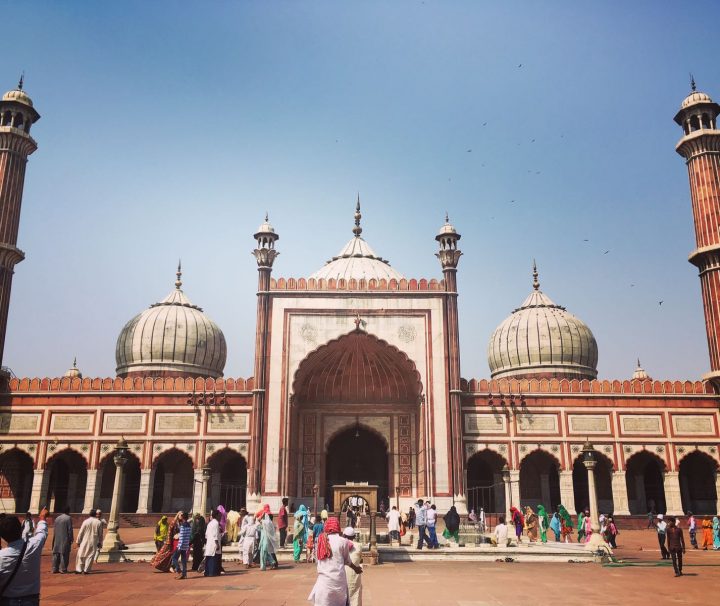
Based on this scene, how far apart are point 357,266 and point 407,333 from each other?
5344 millimetres

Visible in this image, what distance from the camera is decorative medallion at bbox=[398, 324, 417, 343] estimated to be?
78.4 ft

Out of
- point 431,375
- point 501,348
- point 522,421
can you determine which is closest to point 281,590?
point 431,375

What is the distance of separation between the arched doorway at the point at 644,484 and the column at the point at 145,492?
17686mm

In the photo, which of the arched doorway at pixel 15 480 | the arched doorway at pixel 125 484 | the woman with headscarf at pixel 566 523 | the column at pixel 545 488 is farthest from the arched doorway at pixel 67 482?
the column at pixel 545 488

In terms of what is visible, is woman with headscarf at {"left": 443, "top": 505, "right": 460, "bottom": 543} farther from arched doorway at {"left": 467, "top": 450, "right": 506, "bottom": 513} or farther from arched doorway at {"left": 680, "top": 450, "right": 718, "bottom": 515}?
arched doorway at {"left": 680, "top": 450, "right": 718, "bottom": 515}

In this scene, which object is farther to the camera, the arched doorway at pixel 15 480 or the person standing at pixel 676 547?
the arched doorway at pixel 15 480

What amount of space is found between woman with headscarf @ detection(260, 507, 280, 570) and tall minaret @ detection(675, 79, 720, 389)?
19.3 metres

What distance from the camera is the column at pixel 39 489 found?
23.3 m

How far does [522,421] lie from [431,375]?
3971 mm

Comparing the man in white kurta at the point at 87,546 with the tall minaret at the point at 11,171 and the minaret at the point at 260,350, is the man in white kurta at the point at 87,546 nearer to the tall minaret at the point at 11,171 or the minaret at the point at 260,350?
the minaret at the point at 260,350

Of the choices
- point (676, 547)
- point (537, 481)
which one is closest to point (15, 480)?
point (537, 481)

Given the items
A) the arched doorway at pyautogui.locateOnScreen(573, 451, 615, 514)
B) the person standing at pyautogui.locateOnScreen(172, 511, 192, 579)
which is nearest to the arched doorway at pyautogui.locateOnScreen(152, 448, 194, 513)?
the person standing at pyautogui.locateOnScreen(172, 511, 192, 579)

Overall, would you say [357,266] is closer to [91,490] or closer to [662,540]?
[91,490]

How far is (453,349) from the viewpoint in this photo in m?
23.8
